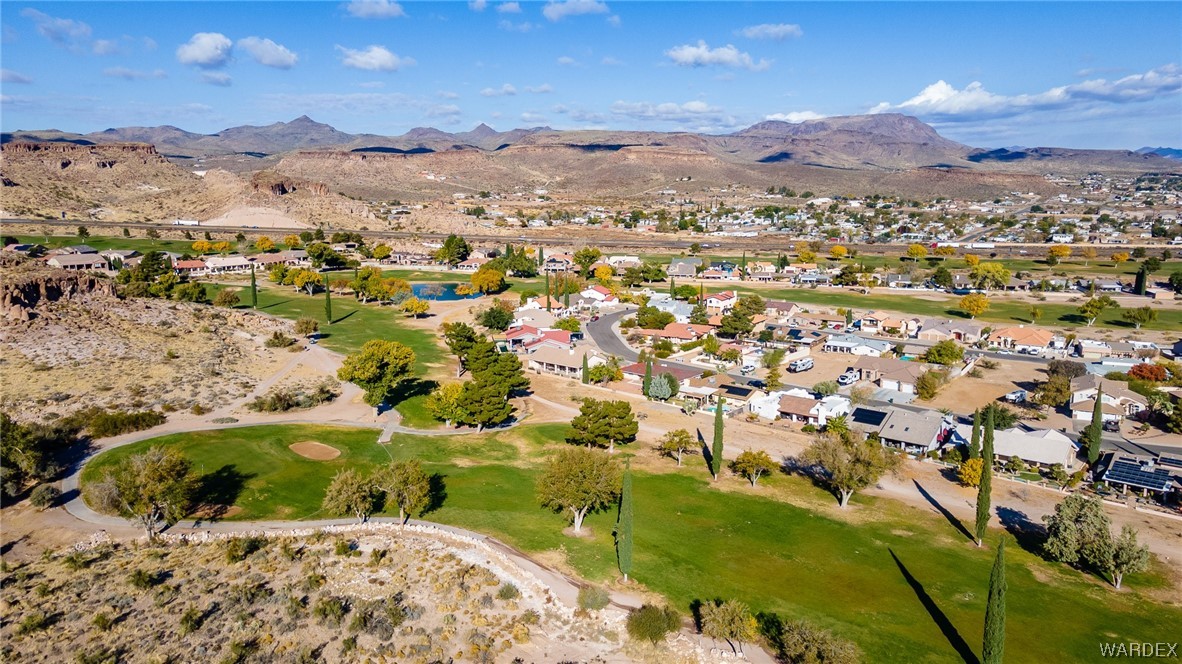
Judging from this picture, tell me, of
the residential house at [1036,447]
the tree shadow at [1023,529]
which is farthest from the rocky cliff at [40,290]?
the residential house at [1036,447]

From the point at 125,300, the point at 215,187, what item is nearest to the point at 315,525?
the point at 125,300

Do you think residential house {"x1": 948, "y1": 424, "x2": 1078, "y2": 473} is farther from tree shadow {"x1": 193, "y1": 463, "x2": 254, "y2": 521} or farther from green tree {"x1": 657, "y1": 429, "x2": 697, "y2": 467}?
tree shadow {"x1": 193, "y1": 463, "x2": 254, "y2": 521}

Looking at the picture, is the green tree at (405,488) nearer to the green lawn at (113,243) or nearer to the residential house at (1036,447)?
the residential house at (1036,447)

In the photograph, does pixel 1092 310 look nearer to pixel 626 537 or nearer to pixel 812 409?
pixel 812 409

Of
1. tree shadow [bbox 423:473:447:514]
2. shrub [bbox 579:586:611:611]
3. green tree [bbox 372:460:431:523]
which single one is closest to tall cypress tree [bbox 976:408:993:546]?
shrub [bbox 579:586:611:611]

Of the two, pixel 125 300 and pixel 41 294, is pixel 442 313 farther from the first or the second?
pixel 41 294
